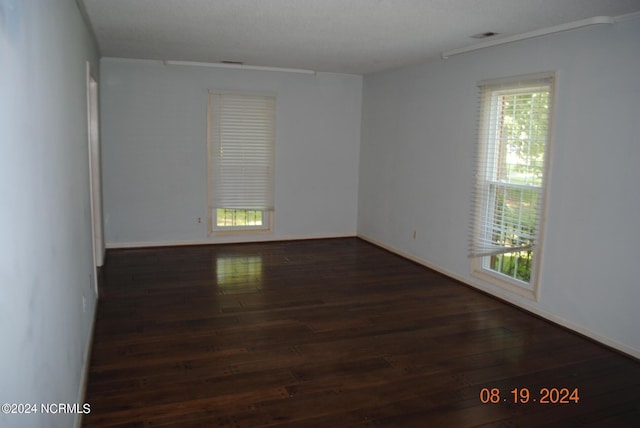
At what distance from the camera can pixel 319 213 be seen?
7219mm

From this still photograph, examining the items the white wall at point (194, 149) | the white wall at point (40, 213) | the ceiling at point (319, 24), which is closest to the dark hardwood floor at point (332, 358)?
the white wall at point (40, 213)

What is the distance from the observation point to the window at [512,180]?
418 centimetres

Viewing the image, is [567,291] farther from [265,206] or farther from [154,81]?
[154,81]

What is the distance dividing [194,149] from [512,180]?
397cm

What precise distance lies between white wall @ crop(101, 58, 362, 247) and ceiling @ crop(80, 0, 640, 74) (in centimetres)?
69

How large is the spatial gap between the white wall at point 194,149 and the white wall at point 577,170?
1.86 meters

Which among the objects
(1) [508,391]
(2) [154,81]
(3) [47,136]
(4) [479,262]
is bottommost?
(1) [508,391]

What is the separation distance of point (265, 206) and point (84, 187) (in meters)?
3.55

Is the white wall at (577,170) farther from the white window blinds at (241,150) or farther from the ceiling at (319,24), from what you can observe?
the white window blinds at (241,150)

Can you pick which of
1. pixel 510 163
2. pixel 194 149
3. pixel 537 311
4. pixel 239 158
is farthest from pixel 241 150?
pixel 537 311

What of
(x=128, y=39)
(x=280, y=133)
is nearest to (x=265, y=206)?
(x=280, y=133)

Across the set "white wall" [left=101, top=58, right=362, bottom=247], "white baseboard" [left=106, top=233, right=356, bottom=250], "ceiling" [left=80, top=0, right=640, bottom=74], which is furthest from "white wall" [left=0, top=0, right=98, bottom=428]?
"white baseboard" [left=106, top=233, right=356, bottom=250]

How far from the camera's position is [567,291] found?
3938 mm

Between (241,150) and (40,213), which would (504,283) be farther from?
(40,213)
